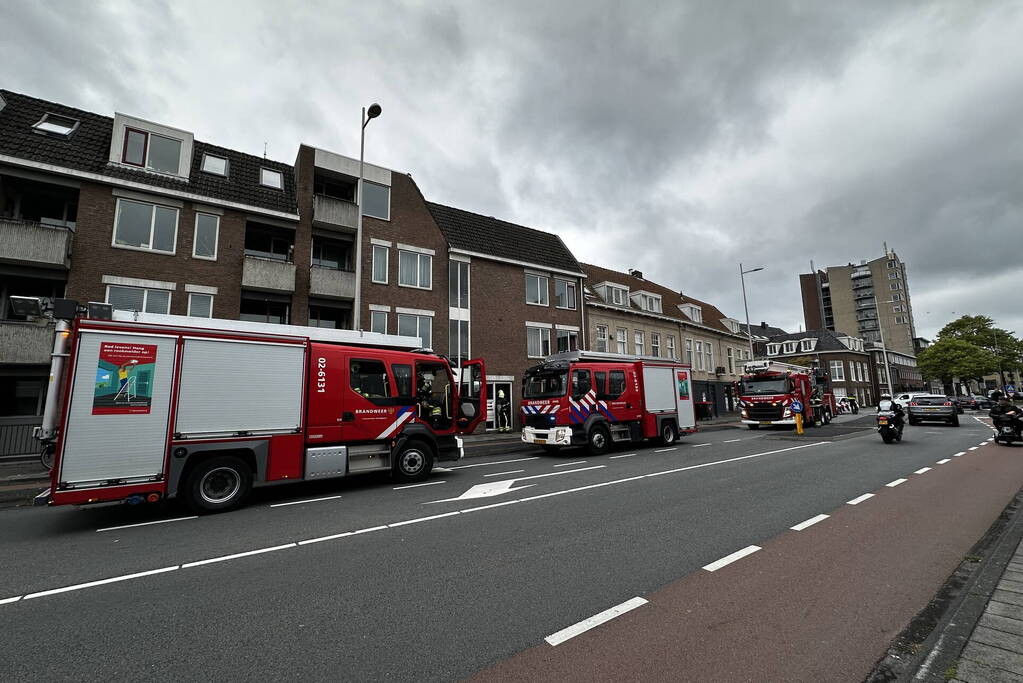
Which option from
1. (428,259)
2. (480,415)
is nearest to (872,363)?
(428,259)

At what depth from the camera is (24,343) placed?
1387 centimetres

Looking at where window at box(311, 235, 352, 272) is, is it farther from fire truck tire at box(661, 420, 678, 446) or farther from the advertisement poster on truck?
fire truck tire at box(661, 420, 678, 446)

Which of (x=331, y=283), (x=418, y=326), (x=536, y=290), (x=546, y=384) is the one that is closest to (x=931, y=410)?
(x=536, y=290)

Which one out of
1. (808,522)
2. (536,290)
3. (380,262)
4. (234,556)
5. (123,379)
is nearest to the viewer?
(234,556)

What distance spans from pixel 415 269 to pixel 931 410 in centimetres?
2714

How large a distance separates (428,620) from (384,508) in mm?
4165

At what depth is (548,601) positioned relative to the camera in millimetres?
3873

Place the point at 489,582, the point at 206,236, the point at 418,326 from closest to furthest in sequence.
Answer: the point at 489,582 → the point at 206,236 → the point at 418,326

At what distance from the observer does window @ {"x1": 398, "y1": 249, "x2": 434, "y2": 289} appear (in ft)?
70.1

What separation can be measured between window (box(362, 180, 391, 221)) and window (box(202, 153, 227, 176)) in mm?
5628

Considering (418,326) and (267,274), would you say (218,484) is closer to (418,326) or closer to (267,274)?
(267,274)

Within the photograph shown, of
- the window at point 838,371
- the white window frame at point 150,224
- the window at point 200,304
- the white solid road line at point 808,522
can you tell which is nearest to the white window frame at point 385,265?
the window at point 200,304

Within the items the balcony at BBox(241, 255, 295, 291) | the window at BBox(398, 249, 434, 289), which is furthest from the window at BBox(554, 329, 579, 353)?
the balcony at BBox(241, 255, 295, 291)

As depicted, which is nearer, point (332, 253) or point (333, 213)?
point (333, 213)
